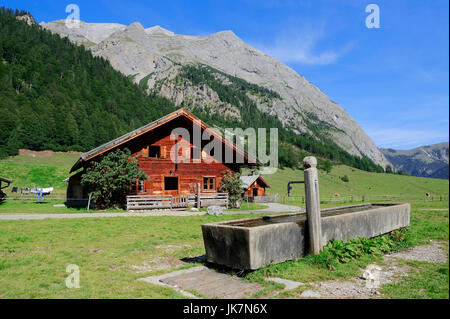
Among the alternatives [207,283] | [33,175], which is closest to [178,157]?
[207,283]

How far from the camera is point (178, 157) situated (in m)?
26.0

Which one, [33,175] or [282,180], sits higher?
[33,175]

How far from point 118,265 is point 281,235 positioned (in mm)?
4035

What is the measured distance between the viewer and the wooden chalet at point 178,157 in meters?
24.4

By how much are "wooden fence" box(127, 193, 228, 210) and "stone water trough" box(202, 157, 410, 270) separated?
1565 centimetres

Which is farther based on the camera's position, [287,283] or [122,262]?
[122,262]

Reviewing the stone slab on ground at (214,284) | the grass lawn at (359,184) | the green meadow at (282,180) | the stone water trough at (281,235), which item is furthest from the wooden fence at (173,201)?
the grass lawn at (359,184)

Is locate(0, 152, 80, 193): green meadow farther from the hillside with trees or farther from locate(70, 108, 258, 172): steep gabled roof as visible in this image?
the hillside with trees

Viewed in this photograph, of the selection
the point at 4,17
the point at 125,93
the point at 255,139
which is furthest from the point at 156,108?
the point at 4,17

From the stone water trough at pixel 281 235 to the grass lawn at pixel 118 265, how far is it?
313 millimetres

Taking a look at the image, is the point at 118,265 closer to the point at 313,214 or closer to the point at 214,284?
the point at 214,284
